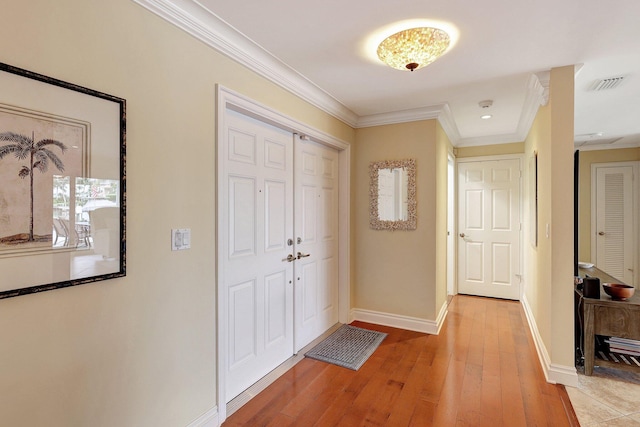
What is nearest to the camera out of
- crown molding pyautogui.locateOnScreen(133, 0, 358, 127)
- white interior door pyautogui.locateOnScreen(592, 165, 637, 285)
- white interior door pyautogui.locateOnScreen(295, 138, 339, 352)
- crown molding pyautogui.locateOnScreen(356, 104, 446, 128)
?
crown molding pyautogui.locateOnScreen(133, 0, 358, 127)

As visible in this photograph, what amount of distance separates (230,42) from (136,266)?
141 centimetres

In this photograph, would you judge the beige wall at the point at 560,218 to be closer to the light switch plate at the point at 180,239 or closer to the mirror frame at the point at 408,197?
the mirror frame at the point at 408,197

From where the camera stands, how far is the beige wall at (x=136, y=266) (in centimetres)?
114

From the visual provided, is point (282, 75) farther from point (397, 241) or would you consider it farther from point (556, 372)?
point (556, 372)

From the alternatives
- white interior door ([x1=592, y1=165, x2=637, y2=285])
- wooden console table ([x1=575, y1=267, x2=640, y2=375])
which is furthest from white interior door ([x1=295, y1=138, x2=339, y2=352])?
white interior door ([x1=592, y1=165, x2=637, y2=285])

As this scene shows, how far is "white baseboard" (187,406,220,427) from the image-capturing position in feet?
5.78

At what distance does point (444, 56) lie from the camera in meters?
2.18

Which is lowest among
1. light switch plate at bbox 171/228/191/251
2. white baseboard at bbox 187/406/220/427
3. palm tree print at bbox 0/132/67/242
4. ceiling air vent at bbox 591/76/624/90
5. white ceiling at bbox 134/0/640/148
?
white baseboard at bbox 187/406/220/427

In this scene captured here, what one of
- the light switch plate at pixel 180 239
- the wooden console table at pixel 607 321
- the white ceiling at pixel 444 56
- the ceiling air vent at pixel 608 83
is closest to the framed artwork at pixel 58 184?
the light switch plate at pixel 180 239

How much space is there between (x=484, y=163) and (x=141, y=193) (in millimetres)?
4553

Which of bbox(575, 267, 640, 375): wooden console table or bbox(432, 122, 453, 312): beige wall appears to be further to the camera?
bbox(432, 122, 453, 312): beige wall

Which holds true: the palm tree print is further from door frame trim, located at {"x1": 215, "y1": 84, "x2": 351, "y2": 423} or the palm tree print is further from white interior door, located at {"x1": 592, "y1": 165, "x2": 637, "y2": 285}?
white interior door, located at {"x1": 592, "y1": 165, "x2": 637, "y2": 285}

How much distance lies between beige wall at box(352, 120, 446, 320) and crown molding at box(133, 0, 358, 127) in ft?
3.34

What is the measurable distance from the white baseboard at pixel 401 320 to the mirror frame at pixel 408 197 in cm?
98
